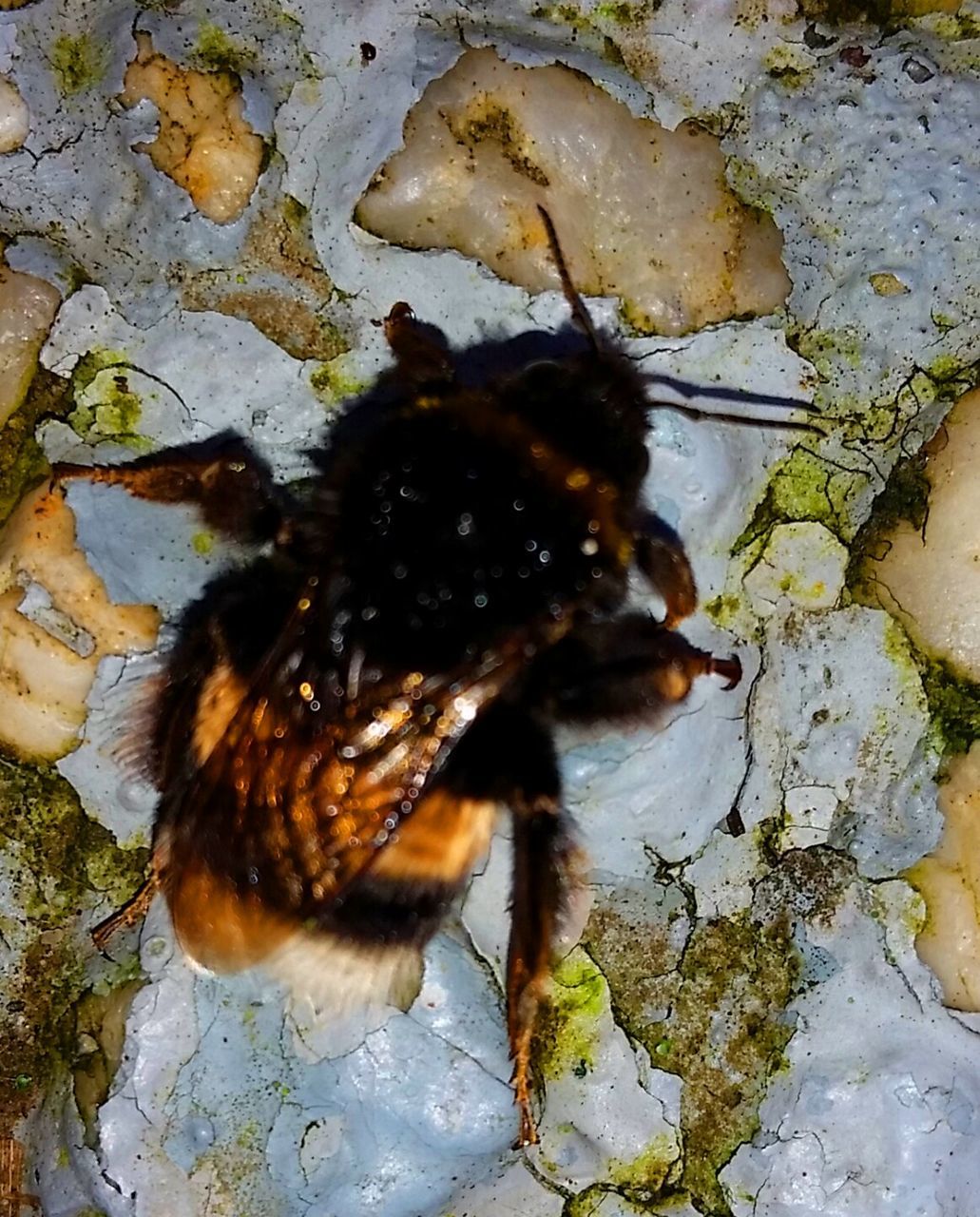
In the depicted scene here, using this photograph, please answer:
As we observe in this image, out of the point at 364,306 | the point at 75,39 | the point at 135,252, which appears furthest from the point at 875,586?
the point at 75,39

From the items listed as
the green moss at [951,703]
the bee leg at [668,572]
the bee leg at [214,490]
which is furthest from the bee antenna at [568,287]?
the green moss at [951,703]

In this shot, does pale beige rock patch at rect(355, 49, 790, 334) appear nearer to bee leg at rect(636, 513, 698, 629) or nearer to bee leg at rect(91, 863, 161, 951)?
bee leg at rect(636, 513, 698, 629)

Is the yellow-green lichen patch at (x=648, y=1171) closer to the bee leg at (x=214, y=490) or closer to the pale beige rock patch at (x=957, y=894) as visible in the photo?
the pale beige rock patch at (x=957, y=894)

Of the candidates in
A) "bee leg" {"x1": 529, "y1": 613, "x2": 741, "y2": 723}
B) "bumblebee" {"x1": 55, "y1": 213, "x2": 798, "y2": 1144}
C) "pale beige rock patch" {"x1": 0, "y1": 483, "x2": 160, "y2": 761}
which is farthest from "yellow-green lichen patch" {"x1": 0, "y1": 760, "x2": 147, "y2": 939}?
"bee leg" {"x1": 529, "y1": 613, "x2": 741, "y2": 723}

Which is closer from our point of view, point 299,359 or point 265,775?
point 265,775

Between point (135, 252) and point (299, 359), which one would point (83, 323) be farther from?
point (299, 359)

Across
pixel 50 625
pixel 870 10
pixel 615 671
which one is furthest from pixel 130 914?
pixel 870 10
